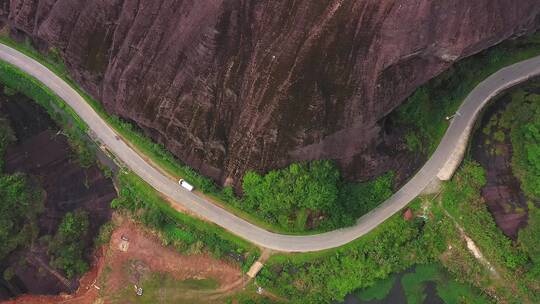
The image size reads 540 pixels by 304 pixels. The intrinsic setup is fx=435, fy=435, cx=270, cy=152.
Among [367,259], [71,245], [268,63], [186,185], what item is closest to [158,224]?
[186,185]

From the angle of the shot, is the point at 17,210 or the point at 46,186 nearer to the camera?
the point at 17,210

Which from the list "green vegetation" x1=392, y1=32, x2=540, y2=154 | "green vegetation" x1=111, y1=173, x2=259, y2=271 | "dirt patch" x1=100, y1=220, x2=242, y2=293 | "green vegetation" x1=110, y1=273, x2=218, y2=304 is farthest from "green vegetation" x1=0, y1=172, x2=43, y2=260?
"green vegetation" x1=392, y1=32, x2=540, y2=154

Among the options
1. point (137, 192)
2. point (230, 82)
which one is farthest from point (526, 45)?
point (137, 192)

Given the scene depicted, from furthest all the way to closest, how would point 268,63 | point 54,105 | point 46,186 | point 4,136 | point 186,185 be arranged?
point 54,105, point 4,136, point 46,186, point 186,185, point 268,63

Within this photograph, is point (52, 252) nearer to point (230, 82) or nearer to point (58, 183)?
point (58, 183)

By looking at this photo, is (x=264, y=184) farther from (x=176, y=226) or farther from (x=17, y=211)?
(x=17, y=211)

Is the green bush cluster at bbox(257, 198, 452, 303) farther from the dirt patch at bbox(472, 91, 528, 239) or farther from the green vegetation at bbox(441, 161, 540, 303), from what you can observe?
the dirt patch at bbox(472, 91, 528, 239)

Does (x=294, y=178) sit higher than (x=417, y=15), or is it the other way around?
(x=417, y=15)
